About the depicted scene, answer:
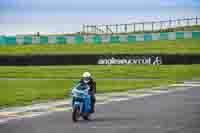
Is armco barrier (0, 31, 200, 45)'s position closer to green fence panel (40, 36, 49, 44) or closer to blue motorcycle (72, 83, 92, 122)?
green fence panel (40, 36, 49, 44)

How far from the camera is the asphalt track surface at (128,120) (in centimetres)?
1545

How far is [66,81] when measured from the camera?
37.8 meters

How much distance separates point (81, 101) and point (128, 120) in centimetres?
129

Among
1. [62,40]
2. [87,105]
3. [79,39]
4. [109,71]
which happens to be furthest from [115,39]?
[87,105]

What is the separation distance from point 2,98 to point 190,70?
22876 millimetres

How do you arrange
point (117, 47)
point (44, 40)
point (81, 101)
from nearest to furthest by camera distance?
point (81, 101) < point (117, 47) < point (44, 40)

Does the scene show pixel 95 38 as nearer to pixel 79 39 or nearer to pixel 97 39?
pixel 97 39

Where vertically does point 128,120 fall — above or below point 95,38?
below

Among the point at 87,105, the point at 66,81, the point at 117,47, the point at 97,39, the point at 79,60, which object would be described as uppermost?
the point at 97,39

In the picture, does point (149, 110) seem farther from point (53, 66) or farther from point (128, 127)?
point (53, 66)

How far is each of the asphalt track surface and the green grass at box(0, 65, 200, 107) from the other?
4.07m

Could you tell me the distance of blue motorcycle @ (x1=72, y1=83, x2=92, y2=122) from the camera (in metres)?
17.9

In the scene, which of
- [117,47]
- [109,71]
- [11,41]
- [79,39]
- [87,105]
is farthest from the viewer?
[11,41]

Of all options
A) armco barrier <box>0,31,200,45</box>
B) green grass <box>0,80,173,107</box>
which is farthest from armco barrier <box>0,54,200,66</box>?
armco barrier <box>0,31,200,45</box>
